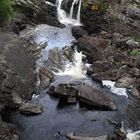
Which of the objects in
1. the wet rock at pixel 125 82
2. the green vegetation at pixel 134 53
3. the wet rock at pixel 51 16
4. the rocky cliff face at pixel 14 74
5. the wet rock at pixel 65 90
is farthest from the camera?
the wet rock at pixel 51 16

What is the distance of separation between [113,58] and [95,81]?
732 centimetres

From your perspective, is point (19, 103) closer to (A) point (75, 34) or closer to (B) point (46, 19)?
(A) point (75, 34)

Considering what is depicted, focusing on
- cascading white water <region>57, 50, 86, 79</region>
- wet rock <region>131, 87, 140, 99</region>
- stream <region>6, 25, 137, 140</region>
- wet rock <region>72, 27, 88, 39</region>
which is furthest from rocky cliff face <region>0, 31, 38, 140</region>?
wet rock <region>72, 27, 88, 39</region>

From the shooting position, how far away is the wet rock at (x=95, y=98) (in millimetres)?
41531

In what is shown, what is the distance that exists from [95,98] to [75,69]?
9961 mm

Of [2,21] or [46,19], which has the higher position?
Result: [2,21]

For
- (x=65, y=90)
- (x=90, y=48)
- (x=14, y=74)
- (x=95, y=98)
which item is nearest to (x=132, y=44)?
(x=90, y=48)

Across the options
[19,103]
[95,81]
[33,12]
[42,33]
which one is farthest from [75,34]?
[19,103]

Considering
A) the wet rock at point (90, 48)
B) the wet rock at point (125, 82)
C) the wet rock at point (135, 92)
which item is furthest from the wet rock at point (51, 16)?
the wet rock at point (135, 92)

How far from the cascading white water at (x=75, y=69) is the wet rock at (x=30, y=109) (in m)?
10.2

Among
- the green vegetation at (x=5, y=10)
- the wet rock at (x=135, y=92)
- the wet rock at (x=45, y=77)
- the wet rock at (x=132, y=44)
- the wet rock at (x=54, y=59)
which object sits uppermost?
the green vegetation at (x=5, y=10)

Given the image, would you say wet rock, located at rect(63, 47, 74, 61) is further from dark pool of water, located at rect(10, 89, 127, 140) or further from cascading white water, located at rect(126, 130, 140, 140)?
cascading white water, located at rect(126, 130, 140, 140)

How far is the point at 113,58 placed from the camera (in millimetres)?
54062

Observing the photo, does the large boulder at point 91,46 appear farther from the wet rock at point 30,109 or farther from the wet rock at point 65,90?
the wet rock at point 30,109
